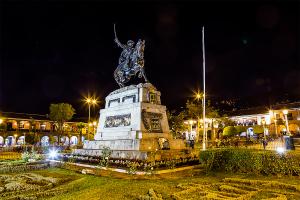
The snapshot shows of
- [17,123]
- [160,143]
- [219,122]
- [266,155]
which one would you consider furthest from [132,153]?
[17,123]

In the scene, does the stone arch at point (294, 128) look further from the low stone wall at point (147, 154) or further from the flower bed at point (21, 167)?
the flower bed at point (21, 167)

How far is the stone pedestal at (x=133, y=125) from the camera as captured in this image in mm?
15992

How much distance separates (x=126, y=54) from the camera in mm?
20516

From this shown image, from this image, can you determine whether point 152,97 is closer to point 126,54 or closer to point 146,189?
point 126,54

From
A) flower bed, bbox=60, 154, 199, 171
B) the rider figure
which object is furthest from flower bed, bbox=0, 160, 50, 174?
the rider figure

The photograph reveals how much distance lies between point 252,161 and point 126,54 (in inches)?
528

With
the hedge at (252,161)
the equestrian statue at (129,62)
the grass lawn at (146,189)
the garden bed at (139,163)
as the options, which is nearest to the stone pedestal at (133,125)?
the equestrian statue at (129,62)

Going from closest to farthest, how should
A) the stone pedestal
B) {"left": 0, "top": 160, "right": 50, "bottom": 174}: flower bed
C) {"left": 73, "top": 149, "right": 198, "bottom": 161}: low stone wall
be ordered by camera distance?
{"left": 0, "top": 160, "right": 50, "bottom": 174}: flower bed → {"left": 73, "top": 149, "right": 198, "bottom": 161}: low stone wall → the stone pedestal

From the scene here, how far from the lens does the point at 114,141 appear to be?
56.2 feet

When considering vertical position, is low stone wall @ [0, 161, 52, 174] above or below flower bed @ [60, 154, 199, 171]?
below

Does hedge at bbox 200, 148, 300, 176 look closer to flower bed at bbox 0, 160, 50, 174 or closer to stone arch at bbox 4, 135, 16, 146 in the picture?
flower bed at bbox 0, 160, 50, 174

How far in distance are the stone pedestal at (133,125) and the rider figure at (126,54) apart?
1.96 m

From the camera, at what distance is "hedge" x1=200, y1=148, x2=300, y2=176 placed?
10147 mm

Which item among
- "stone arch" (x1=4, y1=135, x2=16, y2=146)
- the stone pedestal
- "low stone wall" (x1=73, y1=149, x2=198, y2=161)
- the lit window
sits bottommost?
"stone arch" (x1=4, y1=135, x2=16, y2=146)
